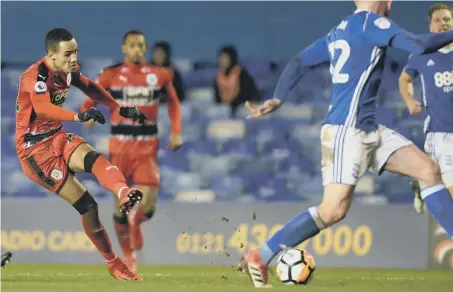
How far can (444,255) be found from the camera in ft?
37.2

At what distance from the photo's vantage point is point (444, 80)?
8984 millimetres

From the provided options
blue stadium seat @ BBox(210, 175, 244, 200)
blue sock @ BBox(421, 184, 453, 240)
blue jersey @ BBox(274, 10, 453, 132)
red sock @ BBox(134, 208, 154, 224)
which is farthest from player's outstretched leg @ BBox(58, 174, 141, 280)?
blue stadium seat @ BBox(210, 175, 244, 200)

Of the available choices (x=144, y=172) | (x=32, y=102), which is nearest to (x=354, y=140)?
(x=32, y=102)

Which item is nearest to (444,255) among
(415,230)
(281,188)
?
(415,230)

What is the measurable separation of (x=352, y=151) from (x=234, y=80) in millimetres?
6688

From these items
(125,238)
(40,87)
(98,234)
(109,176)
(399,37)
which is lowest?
(125,238)

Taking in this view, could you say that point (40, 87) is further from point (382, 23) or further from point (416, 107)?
point (416, 107)

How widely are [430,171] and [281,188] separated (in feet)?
19.7

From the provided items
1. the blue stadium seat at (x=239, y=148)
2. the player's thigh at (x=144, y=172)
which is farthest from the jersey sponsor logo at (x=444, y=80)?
the blue stadium seat at (x=239, y=148)

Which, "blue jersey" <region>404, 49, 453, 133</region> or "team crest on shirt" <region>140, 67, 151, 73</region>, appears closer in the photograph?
"blue jersey" <region>404, 49, 453, 133</region>

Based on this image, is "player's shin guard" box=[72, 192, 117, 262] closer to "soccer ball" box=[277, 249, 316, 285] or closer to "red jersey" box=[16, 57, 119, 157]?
"red jersey" box=[16, 57, 119, 157]

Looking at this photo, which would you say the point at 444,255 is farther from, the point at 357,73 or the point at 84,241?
the point at 357,73

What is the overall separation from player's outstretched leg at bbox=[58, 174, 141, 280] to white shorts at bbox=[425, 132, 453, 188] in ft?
8.94

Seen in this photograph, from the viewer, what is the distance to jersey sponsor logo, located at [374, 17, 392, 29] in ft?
21.0
